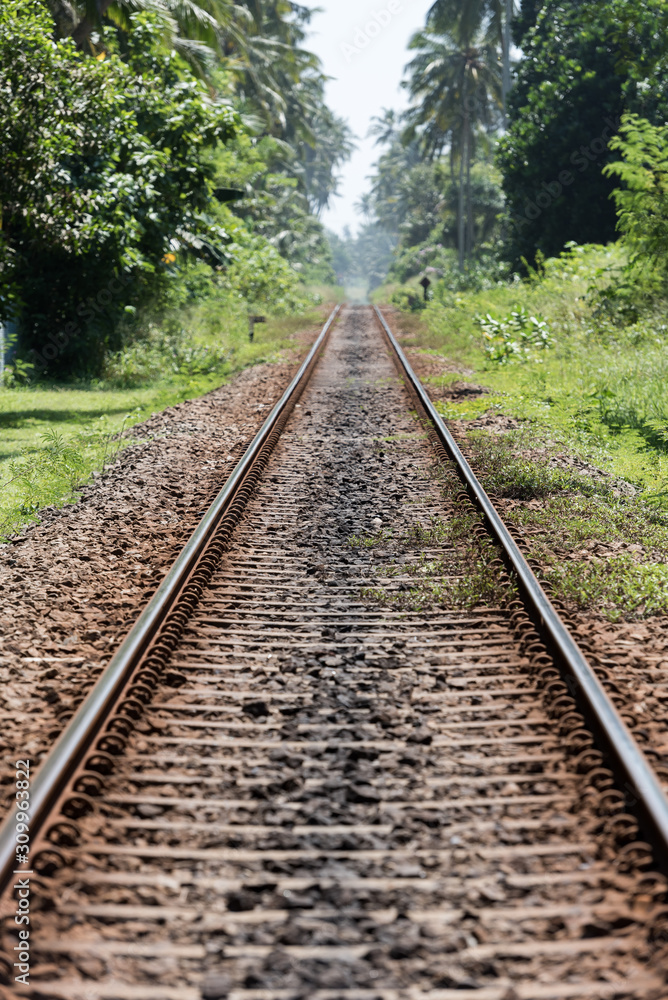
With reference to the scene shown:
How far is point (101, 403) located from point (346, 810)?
35.5ft

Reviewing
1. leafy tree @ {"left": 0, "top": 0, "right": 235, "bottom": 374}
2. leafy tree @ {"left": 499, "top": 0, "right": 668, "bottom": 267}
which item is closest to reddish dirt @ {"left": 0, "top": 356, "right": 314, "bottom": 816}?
leafy tree @ {"left": 0, "top": 0, "right": 235, "bottom": 374}

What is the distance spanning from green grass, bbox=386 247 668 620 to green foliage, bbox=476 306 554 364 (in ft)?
0.60

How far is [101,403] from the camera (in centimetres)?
1304

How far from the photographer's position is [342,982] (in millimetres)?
2367

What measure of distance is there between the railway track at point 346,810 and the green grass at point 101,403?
127 inches

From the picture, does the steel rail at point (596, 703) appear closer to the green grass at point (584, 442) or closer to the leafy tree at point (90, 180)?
the green grass at point (584, 442)

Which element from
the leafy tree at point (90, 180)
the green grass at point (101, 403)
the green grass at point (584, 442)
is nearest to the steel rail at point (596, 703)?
the green grass at point (584, 442)

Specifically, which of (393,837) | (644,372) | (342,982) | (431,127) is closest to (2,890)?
(342,982)

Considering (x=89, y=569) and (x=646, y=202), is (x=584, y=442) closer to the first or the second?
(x=646, y=202)

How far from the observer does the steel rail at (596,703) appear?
9.44 feet

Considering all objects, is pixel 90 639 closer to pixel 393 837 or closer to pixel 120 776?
pixel 120 776

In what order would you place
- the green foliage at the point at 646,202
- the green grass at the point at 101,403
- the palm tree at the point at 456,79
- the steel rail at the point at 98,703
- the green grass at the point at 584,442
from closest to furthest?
the steel rail at the point at 98,703 → the green grass at the point at 584,442 → the green grass at the point at 101,403 → the green foliage at the point at 646,202 → the palm tree at the point at 456,79

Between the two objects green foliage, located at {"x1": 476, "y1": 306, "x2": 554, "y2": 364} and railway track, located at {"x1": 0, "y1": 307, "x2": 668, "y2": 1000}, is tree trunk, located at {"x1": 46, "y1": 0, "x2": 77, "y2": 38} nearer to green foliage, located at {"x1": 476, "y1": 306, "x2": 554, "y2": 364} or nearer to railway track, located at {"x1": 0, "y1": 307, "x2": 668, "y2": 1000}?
green foliage, located at {"x1": 476, "y1": 306, "x2": 554, "y2": 364}

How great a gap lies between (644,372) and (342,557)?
7.63m
